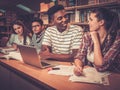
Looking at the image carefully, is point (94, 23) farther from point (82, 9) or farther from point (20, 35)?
point (20, 35)

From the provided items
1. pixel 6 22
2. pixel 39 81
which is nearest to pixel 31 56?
pixel 39 81

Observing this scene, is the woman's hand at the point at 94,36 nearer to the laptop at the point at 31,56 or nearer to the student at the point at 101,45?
the student at the point at 101,45

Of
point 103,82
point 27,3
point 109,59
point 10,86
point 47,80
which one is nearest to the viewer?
point 103,82

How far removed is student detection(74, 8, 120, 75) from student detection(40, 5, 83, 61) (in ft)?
1.52

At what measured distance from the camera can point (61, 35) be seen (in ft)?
8.04

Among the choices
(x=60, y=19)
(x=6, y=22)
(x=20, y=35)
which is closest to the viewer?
(x=60, y=19)

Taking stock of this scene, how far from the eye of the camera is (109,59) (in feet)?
5.11

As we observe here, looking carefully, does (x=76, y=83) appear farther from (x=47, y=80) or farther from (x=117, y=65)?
(x=117, y=65)

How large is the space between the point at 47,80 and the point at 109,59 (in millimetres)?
561

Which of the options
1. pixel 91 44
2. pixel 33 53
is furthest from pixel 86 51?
pixel 33 53

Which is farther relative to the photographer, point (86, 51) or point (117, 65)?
point (86, 51)

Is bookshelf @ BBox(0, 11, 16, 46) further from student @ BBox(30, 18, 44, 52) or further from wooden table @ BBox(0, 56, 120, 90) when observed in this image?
wooden table @ BBox(0, 56, 120, 90)

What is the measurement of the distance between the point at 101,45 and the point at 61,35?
0.81 metres

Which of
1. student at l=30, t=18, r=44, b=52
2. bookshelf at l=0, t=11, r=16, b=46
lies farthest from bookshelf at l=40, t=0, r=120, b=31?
→ bookshelf at l=0, t=11, r=16, b=46
